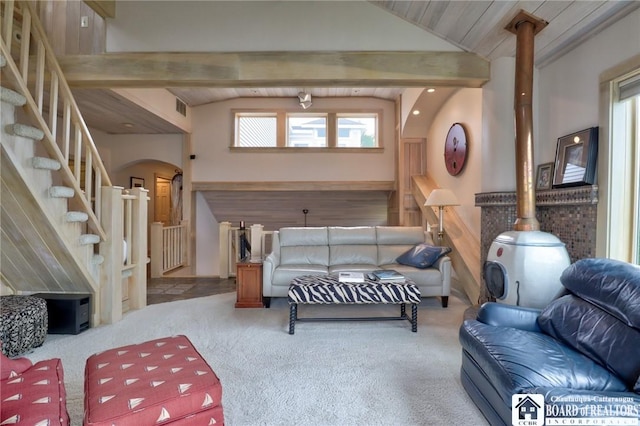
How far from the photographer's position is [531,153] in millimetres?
2596

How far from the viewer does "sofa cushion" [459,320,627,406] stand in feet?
4.37

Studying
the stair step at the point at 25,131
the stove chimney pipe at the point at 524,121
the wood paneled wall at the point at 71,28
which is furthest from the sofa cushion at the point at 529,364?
the wood paneled wall at the point at 71,28

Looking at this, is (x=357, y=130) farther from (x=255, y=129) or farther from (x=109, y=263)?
(x=109, y=263)

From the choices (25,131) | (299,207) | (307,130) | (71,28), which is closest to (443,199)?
(307,130)

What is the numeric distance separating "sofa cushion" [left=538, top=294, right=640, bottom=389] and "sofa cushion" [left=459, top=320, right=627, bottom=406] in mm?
42

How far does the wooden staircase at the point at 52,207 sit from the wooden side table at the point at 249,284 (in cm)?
110

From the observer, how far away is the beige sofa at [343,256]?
3494 millimetres

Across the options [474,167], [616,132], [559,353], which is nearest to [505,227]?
[616,132]

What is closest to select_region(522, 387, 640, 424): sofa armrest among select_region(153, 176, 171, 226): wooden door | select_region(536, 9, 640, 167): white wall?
select_region(536, 9, 640, 167): white wall

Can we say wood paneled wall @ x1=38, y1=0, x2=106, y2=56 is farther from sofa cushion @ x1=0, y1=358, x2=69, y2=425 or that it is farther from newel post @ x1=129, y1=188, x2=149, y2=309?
sofa cushion @ x1=0, y1=358, x2=69, y2=425

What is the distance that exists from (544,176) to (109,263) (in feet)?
13.8

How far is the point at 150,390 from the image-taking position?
127 centimetres

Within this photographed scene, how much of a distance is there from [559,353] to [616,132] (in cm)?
170

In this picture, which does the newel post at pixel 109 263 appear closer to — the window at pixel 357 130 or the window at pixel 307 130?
the window at pixel 307 130
